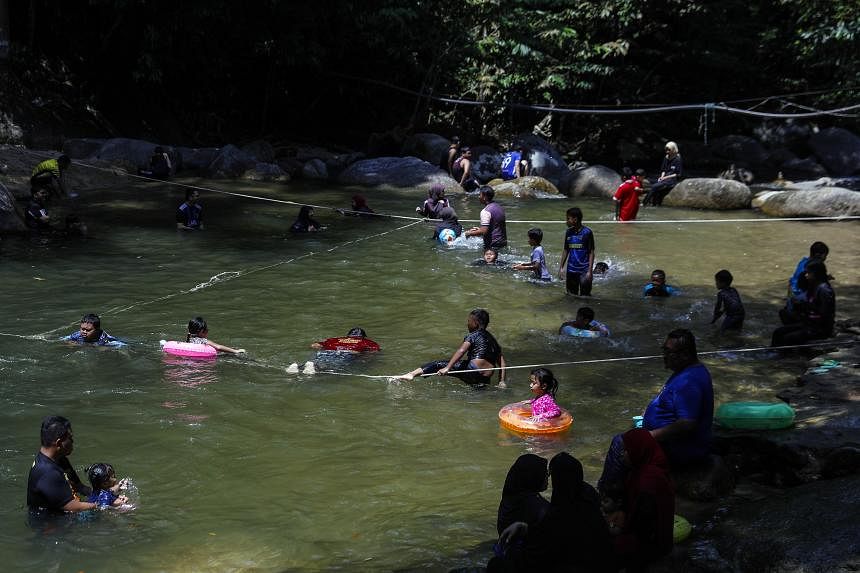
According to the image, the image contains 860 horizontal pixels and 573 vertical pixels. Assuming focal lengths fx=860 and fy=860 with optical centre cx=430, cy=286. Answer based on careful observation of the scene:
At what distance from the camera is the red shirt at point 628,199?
60.3ft

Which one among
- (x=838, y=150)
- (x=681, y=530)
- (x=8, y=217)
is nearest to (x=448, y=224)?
(x=8, y=217)

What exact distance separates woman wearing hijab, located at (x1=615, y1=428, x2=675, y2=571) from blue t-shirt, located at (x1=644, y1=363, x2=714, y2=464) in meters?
0.92

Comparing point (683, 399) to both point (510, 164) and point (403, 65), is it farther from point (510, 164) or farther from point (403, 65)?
point (403, 65)

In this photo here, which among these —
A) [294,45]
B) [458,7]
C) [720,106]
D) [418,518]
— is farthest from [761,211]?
[418,518]

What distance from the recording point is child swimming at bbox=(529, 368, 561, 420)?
8312 mm

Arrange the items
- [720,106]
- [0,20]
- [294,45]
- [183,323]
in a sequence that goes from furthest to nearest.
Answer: [294,45] < [0,20] < [720,106] < [183,323]

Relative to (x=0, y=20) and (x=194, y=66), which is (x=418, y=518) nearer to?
(x=0, y=20)

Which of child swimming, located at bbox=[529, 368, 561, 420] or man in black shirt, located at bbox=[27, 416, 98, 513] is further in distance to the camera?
child swimming, located at bbox=[529, 368, 561, 420]

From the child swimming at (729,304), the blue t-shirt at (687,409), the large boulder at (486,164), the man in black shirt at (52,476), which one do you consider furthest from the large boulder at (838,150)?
the man in black shirt at (52,476)

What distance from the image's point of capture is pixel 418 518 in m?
6.78

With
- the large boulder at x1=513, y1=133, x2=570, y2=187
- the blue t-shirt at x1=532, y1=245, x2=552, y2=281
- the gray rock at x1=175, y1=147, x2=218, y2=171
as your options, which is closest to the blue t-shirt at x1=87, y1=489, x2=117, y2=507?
the blue t-shirt at x1=532, y1=245, x2=552, y2=281

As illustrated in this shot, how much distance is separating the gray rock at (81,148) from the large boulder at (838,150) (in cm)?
2332

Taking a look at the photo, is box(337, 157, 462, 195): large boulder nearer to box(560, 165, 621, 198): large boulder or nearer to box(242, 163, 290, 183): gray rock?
box(242, 163, 290, 183): gray rock

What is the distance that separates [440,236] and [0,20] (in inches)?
512
